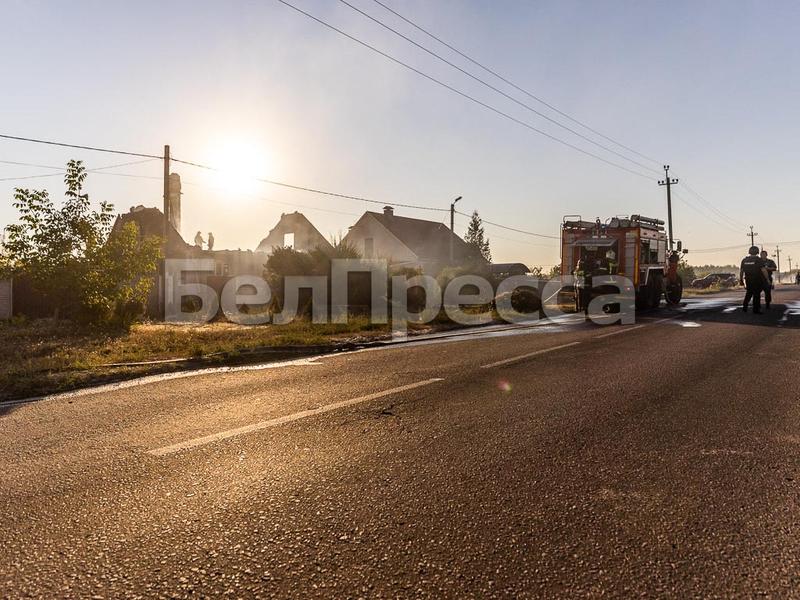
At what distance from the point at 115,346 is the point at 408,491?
960cm

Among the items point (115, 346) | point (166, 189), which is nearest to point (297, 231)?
point (166, 189)

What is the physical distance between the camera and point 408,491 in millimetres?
2916

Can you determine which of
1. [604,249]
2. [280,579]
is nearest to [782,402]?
[280,579]

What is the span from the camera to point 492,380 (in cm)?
616

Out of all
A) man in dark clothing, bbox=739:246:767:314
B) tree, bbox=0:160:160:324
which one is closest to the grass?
tree, bbox=0:160:160:324

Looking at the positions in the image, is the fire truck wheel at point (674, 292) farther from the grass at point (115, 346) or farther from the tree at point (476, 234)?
the tree at point (476, 234)

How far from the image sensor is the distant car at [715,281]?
56750 mm

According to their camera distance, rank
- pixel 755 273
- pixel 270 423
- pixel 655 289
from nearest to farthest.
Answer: pixel 270 423 < pixel 755 273 < pixel 655 289

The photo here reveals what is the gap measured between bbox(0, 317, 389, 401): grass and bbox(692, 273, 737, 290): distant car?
53959mm

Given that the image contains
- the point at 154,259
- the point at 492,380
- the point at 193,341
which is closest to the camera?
the point at 492,380

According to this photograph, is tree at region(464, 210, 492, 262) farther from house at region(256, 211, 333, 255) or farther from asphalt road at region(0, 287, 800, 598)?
asphalt road at region(0, 287, 800, 598)

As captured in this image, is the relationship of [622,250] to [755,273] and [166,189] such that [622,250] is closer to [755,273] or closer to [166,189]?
[755,273]

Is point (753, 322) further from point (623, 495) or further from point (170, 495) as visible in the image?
point (170, 495)

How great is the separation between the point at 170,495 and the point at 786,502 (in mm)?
3370
